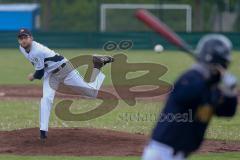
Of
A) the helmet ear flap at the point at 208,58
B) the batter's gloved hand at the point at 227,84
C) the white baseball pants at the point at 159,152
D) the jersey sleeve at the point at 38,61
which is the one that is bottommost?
the jersey sleeve at the point at 38,61

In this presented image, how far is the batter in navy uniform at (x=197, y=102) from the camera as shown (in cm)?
671

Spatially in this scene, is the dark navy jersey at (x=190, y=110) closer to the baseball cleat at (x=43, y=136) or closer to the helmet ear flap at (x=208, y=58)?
the helmet ear flap at (x=208, y=58)

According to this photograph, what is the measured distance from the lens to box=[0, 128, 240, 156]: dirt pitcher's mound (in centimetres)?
1246

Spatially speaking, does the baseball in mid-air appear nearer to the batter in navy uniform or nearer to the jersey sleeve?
the jersey sleeve

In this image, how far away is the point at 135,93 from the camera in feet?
71.5

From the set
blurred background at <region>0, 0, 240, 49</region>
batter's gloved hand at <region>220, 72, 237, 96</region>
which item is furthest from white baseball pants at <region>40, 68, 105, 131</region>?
blurred background at <region>0, 0, 240, 49</region>

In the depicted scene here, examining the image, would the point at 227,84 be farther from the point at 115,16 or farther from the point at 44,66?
the point at 115,16

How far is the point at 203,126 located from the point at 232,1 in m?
50.0

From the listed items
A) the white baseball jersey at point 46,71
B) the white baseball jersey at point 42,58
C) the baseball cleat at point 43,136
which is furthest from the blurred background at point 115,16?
the baseball cleat at point 43,136

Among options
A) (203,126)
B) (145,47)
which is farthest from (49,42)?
(203,126)

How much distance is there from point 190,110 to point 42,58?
678 cm

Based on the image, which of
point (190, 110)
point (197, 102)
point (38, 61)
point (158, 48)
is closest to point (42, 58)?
point (38, 61)

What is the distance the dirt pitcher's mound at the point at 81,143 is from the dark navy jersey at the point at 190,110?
17.3ft

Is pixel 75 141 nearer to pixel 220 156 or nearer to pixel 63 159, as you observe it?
pixel 63 159
